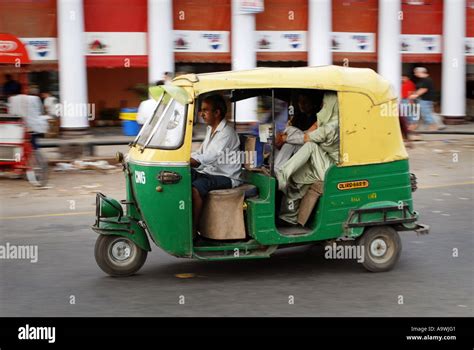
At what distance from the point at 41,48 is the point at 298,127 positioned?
13.4 meters

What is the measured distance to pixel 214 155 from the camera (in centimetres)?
784

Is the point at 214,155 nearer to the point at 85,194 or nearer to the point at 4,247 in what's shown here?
the point at 4,247

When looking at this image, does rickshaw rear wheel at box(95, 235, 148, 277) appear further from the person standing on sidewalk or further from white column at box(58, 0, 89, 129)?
white column at box(58, 0, 89, 129)

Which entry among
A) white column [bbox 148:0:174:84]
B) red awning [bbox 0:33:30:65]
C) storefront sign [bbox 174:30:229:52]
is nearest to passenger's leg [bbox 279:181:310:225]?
red awning [bbox 0:33:30:65]

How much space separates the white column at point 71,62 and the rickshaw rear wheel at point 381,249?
13343mm

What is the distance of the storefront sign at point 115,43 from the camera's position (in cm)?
2073

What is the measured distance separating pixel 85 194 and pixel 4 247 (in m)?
3.66

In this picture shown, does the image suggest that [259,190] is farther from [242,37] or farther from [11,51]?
[242,37]

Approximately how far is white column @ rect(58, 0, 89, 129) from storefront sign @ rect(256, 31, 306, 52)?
15.9 feet

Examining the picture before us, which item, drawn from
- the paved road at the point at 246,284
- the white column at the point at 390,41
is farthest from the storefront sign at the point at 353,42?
the paved road at the point at 246,284

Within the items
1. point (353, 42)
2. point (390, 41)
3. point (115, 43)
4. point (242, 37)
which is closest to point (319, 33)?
point (353, 42)

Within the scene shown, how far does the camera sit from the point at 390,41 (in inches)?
904

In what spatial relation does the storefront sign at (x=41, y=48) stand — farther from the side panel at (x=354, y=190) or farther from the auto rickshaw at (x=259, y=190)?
the side panel at (x=354, y=190)
